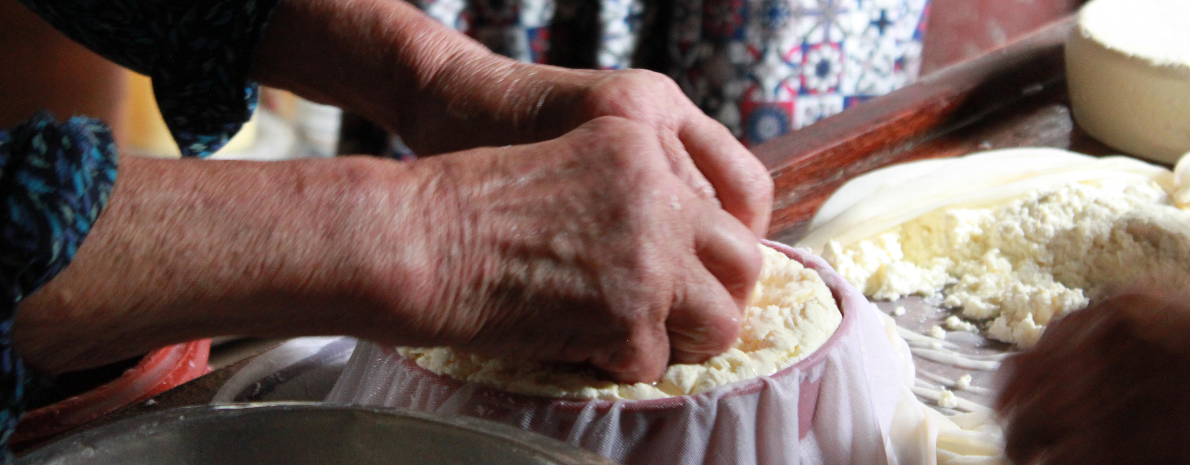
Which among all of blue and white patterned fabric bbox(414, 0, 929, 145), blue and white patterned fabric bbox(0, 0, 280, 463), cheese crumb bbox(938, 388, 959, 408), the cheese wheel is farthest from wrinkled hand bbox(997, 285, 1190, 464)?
Result: blue and white patterned fabric bbox(414, 0, 929, 145)

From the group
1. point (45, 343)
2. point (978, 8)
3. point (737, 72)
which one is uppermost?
point (45, 343)

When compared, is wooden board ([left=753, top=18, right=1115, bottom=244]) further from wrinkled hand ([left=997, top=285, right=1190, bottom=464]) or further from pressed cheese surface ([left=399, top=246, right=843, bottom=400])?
wrinkled hand ([left=997, top=285, right=1190, bottom=464])

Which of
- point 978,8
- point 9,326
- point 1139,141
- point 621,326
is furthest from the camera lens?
point 978,8

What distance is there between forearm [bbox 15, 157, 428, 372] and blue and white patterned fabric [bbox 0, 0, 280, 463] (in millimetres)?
15

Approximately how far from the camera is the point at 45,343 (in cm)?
46

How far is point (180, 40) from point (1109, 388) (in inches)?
29.3

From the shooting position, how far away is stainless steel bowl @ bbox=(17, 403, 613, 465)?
42cm

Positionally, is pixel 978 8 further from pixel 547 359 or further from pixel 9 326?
pixel 9 326

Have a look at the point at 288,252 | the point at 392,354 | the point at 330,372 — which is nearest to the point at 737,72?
the point at 330,372

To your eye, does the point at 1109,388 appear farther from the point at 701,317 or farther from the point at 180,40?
the point at 180,40

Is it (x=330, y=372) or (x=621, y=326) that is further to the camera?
(x=330, y=372)

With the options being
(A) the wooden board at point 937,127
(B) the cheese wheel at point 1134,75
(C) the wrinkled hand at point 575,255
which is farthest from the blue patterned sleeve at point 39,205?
(B) the cheese wheel at point 1134,75

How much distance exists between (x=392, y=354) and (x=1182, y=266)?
0.77 metres

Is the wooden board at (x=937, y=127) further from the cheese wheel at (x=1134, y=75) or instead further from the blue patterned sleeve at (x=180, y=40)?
the blue patterned sleeve at (x=180, y=40)
